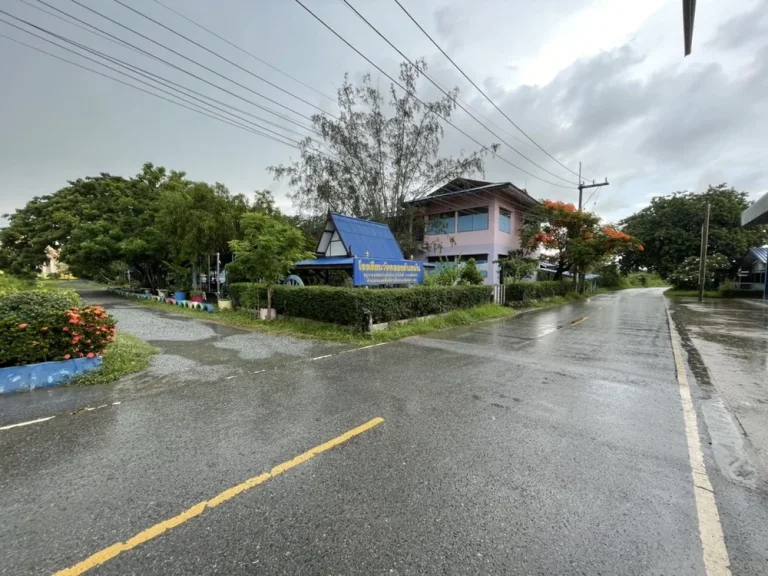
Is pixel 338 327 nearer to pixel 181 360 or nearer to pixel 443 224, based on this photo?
pixel 181 360

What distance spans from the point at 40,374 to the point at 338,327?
5.68 metres

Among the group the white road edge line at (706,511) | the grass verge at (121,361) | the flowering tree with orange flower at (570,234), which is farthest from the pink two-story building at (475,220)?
the grass verge at (121,361)

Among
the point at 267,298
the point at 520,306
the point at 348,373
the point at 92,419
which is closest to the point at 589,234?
the point at 520,306

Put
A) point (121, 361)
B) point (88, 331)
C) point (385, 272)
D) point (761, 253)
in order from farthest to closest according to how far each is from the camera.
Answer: point (761, 253) < point (385, 272) < point (121, 361) < point (88, 331)

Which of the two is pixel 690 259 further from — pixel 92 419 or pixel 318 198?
pixel 92 419

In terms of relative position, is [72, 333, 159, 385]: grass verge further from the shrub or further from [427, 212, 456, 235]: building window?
[427, 212, 456, 235]: building window

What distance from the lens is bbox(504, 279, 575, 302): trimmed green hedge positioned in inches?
684

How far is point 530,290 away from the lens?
18000 millimetres

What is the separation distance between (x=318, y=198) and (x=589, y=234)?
53.7 ft

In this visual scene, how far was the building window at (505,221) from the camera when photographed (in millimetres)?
21391

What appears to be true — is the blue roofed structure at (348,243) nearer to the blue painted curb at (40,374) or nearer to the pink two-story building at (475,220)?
the blue painted curb at (40,374)

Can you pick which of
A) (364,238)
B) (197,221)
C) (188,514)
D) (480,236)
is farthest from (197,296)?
(480,236)

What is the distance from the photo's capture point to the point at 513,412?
13.2ft

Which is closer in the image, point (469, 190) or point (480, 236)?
point (469, 190)
